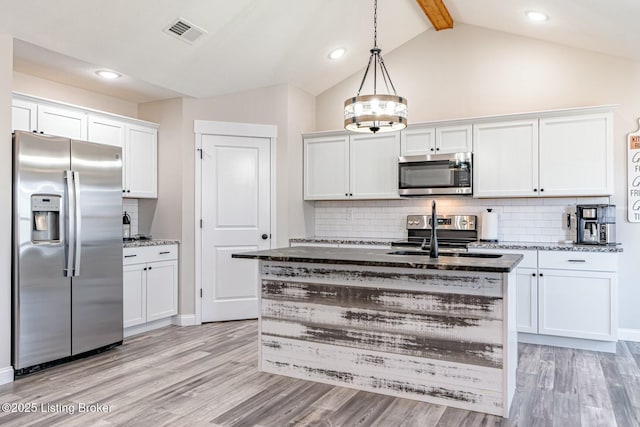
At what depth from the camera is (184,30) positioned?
151 inches

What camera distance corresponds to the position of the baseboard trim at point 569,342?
389 cm

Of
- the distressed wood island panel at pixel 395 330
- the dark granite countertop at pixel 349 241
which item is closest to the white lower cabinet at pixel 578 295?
the distressed wood island panel at pixel 395 330

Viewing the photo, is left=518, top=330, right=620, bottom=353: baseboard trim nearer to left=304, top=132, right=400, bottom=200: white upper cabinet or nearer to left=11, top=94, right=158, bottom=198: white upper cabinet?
left=304, top=132, right=400, bottom=200: white upper cabinet

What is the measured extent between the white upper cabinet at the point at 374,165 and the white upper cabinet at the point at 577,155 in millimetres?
1482

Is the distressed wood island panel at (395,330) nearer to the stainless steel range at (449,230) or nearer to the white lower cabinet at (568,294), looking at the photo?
the white lower cabinet at (568,294)

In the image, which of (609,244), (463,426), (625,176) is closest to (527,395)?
(463,426)

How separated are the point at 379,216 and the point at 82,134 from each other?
3.23 m

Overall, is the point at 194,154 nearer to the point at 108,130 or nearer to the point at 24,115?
the point at 108,130

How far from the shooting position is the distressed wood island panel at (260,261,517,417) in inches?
104

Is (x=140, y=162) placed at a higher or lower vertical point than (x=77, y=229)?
higher

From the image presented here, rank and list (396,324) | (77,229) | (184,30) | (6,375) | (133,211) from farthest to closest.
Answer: (133,211) → (184,30) → (77,229) → (6,375) → (396,324)

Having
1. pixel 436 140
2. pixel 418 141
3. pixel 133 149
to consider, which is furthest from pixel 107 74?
pixel 436 140

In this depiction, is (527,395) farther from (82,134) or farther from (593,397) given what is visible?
(82,134)

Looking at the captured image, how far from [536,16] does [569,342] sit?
295cm
